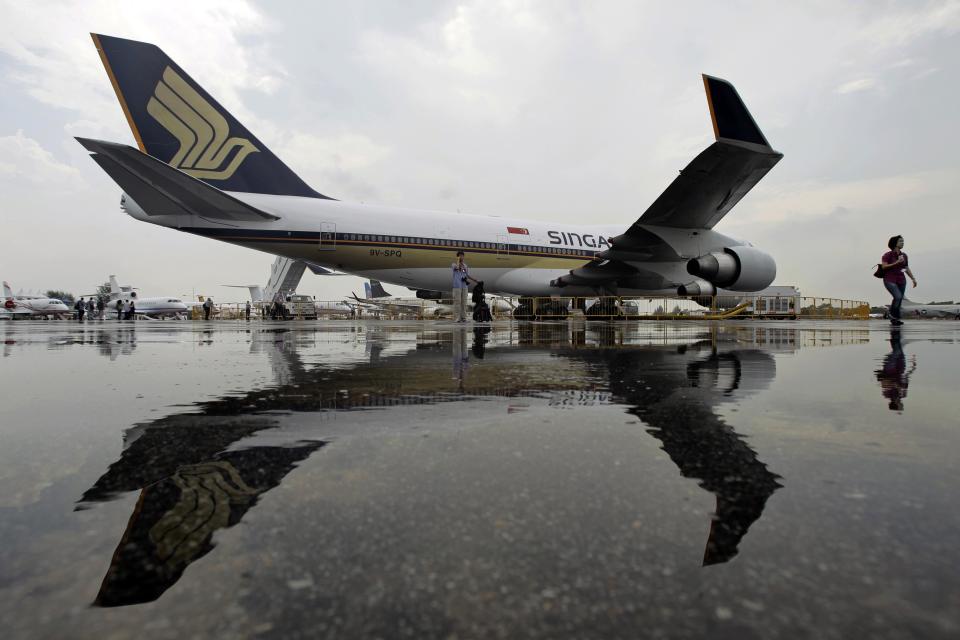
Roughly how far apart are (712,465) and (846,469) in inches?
11.8

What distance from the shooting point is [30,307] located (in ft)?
118

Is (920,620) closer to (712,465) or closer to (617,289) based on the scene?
(712,465)

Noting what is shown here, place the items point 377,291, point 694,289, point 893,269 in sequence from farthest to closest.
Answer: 1. point 377,291
2. point 694,289
3. point 893,269

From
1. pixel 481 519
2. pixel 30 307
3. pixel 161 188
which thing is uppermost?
pixel 161 188

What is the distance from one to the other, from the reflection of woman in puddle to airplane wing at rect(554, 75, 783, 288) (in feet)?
18.9

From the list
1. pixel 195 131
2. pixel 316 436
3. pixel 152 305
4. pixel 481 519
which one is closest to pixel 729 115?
pixel 316 436

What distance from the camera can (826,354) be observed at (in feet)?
13.6

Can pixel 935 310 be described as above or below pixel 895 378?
above

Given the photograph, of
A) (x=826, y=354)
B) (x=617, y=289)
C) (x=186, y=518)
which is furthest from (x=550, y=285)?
(x=186, y=518)

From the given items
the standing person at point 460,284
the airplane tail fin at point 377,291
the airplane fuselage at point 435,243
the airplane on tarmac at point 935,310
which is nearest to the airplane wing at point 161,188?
the airplane fuselage at point 435,243

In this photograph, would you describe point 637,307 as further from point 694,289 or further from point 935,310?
point 935,310

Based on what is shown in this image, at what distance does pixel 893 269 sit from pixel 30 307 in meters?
48.5

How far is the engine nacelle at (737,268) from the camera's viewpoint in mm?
10484

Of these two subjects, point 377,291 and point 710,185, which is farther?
point 377,291
